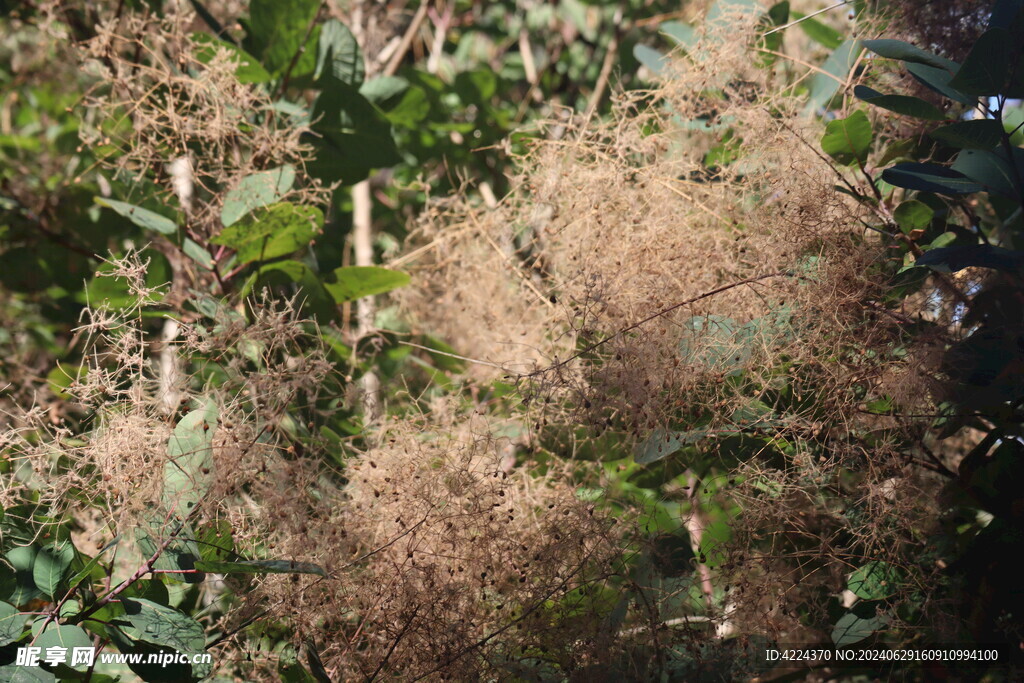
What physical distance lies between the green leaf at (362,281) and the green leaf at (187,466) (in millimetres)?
332

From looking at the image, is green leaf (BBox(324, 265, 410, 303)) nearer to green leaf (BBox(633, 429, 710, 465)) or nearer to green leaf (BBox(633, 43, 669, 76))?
green leaf (BBox(633, 429, 710, 465))

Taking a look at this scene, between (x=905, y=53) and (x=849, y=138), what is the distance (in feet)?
0.63

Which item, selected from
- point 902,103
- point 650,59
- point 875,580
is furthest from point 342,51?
point 875,580

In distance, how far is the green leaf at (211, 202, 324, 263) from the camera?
1.16 metres

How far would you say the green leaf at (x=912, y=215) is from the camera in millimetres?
952

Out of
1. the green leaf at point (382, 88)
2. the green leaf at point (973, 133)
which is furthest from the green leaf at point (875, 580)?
the green leaf at point (382, 88)

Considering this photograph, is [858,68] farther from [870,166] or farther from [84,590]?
[84,590]

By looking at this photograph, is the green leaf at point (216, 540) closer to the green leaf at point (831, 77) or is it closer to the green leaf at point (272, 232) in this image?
the green leaf at point (272, 232)

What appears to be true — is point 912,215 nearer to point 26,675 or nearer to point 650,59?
point 650,59

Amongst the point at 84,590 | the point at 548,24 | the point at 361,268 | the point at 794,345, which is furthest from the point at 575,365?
the point at 548,24

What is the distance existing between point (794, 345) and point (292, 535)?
0.65 metres

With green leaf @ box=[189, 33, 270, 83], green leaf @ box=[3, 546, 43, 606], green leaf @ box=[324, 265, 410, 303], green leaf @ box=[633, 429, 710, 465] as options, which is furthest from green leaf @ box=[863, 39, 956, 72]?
green leaf @ box=[3, 546, 43, 606]

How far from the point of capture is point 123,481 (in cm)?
92

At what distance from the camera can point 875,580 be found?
0.98 m
